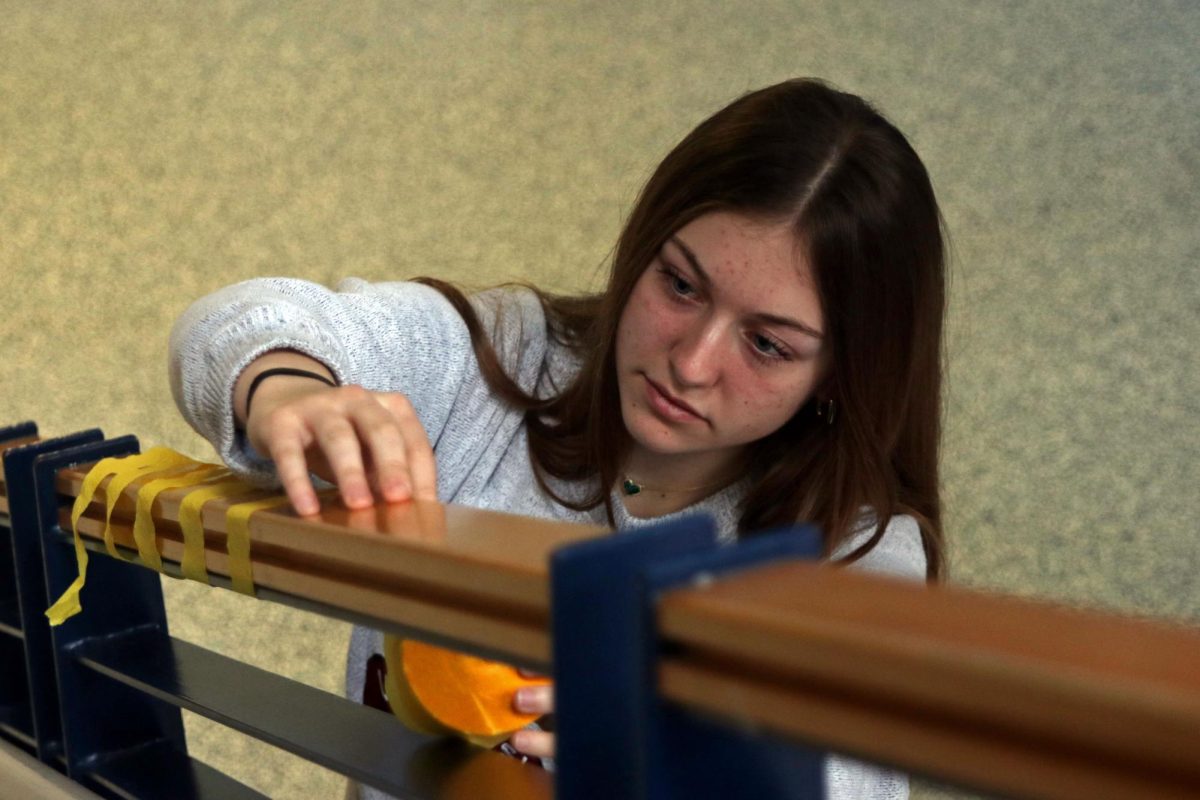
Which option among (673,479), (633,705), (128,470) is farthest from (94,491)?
(673,479)

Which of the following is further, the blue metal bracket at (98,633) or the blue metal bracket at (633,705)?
the blue metal bracket at (98,633)

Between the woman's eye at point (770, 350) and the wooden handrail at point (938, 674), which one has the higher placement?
the wooden handrail at point (938, 674)

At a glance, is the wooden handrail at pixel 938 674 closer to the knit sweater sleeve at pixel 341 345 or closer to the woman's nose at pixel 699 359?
the knit sweater sleeve at pixel 341 345

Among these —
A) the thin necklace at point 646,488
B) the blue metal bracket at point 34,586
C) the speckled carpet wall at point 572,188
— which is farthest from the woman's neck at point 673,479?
the speckled carpet wall at point 572,188

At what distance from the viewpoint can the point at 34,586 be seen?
2.72 feet

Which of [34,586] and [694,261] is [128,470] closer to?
[34,586]

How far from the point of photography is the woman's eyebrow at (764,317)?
1166 millimetres

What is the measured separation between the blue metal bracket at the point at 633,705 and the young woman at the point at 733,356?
0.68 metres

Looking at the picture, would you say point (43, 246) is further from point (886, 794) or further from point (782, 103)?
point (886, 794)

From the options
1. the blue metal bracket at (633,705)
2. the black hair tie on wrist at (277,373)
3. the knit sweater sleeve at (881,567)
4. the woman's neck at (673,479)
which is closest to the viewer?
the blue metal bracket at (633,705)

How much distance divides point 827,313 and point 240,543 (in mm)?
720

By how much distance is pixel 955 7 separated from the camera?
316 cm

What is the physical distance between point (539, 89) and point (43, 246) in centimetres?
129

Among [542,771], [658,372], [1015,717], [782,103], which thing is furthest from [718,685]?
[782,103]
